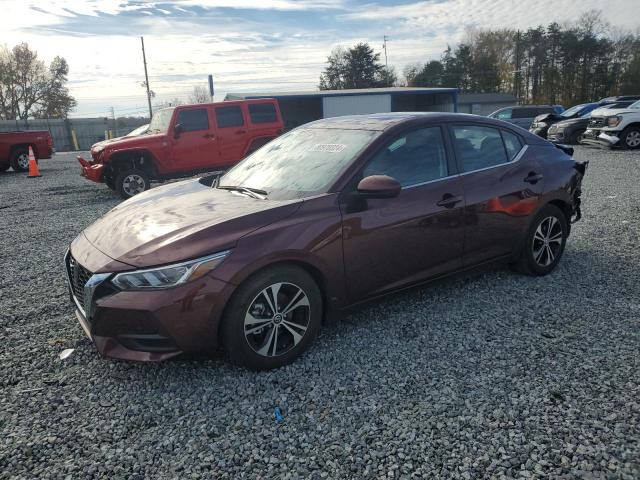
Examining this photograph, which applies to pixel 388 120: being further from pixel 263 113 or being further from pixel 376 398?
pixel 263 113

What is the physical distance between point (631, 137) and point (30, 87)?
57.4 meters

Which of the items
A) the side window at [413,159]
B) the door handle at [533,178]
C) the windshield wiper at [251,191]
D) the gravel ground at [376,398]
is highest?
the side window at [413,159]

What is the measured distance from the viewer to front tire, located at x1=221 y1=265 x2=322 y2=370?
2.98m

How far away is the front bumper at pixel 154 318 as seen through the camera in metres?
2.80

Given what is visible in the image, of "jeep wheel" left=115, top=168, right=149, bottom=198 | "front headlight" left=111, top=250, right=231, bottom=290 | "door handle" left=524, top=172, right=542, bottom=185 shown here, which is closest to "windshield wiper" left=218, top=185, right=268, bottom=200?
"front headlight" left=111, top=250, right=231, bottom=290

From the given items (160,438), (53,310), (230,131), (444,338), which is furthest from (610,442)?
(230,131)

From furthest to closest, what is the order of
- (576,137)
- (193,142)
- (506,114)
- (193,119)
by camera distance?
(506,114)
(576,137)
(193,119)
(193,142)

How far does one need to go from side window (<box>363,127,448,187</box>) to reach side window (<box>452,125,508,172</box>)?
21cm

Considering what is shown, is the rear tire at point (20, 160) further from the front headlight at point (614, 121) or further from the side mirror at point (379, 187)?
the front headlight at point (614, 121)

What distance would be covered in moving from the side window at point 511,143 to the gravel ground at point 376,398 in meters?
1.23

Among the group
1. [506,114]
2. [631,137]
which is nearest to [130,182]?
[631,137]

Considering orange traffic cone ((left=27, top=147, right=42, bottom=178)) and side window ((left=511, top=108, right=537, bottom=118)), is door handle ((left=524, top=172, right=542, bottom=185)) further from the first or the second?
side window ((left=511, top=108, right=537, bottom=118))

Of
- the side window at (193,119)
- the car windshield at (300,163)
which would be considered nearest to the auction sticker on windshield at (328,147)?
the car windshield at (300,163)

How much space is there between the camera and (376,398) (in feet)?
9.41
